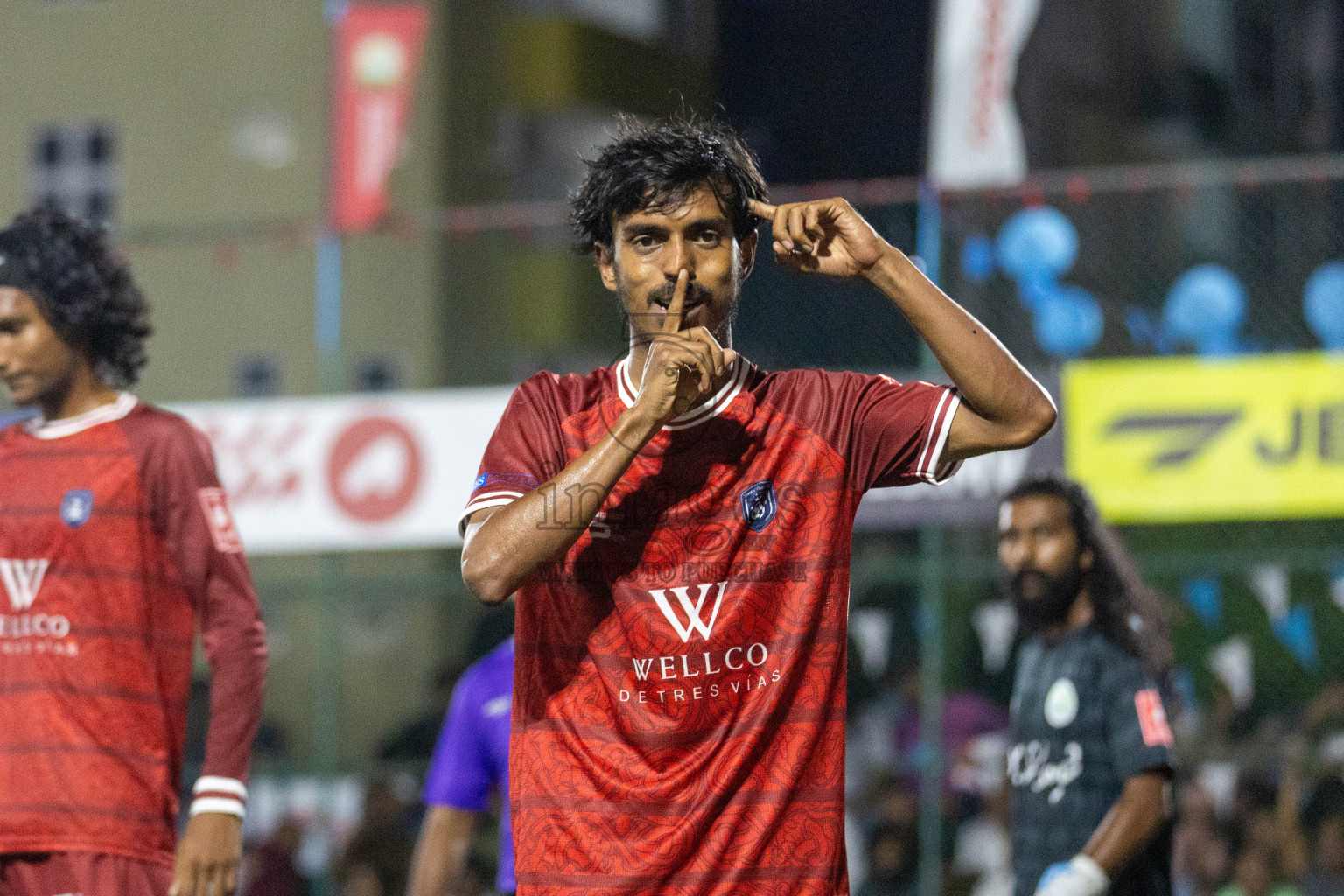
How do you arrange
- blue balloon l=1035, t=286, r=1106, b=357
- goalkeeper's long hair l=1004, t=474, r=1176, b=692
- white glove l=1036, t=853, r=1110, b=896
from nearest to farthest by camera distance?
white glove l=1036, t=853, r=1110, b=896, goalkeeper's long hair l=1004, t=474, r=1176, b=692, blue balloon l=1035, t=286, r=1106, b=357

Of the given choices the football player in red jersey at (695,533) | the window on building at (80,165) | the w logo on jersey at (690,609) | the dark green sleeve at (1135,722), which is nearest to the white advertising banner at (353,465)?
the dark green sleeve at (1135,722)

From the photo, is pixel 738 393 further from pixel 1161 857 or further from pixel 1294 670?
pixel 1294 670

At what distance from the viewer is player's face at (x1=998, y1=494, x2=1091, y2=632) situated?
5320 millimetres

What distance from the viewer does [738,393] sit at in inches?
123

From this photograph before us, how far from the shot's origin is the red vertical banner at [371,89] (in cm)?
1258

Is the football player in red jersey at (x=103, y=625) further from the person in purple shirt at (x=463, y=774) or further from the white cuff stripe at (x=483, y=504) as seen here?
the white cuff stripe at (x=483, y=504)

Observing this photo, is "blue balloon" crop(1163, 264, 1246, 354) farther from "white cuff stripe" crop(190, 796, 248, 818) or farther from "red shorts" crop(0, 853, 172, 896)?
"red shorts" crop(0, 853, 172, 896)

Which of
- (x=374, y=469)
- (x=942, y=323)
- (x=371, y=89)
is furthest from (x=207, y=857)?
(x=371, y=89)

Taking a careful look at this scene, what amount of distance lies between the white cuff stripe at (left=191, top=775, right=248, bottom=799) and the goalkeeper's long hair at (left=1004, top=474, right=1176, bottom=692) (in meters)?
2.54

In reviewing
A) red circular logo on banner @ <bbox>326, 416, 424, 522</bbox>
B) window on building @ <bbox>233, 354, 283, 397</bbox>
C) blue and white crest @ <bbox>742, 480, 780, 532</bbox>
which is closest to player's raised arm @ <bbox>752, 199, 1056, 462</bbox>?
blue and white crest @ <bbox>742, 480, 780, 532</bbox>

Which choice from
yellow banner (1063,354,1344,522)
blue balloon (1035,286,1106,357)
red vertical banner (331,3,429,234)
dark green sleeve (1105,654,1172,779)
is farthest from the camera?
red vertical banner (331,3,429,234)

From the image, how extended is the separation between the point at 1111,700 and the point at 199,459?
2.59 meters

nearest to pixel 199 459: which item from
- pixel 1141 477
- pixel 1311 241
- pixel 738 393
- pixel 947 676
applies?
pixel 738 393

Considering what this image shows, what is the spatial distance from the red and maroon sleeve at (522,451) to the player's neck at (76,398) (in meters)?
1.59
